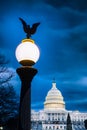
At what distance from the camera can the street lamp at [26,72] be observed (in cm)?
484

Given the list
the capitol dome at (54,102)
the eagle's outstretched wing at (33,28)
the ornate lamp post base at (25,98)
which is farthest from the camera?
the capitol dome at (54,102)

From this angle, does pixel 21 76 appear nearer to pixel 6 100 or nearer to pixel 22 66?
pixel 22 66

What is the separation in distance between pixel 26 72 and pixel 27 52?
0.36 meters

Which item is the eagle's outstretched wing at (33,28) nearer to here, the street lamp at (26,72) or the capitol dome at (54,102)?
the street lamp at (26,72)

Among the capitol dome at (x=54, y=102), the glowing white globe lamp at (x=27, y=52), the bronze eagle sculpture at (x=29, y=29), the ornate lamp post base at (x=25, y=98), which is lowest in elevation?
the ornate lamp post base at (x=25, y=98)

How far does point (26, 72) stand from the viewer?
5074 mm

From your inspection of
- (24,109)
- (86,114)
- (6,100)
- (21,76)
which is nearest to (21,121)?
(24,109)

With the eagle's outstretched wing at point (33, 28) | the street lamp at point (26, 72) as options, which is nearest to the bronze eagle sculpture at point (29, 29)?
the eagle's outstretched wing at point (33, 28)

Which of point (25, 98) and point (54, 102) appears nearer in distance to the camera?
point (25, 98)

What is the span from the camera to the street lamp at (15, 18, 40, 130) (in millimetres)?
4836

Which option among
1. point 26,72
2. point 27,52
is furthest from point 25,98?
point 27,52

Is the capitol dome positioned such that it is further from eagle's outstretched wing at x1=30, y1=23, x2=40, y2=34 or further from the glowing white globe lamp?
the glowing white globe lamp

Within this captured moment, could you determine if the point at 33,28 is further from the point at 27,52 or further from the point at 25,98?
the point at 25,98

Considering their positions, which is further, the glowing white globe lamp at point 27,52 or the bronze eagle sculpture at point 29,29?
the bronze eagle sculpture at point 29,29
